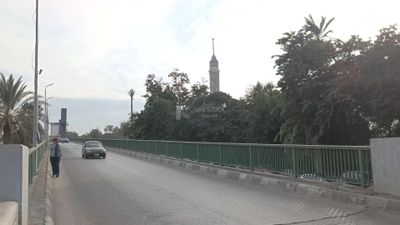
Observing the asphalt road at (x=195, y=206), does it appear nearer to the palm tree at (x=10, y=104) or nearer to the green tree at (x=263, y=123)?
the palm tree at (x=10, y=104)

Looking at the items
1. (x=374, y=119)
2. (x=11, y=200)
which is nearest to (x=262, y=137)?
(x=374, y=119)

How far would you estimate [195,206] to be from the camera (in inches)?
440

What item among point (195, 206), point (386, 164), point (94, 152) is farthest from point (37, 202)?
point (94, 152)

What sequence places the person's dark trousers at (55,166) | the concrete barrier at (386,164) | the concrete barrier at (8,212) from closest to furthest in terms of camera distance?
the concrete barrier at (8,212) → the concrete barrier at (386,164) → the person's dark trousers at (55,166)

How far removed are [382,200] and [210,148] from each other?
1294 cm

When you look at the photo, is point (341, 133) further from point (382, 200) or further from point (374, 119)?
point (382, 200)

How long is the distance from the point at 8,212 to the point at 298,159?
32.5ft

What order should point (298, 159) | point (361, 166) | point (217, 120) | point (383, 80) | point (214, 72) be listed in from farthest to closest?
point (214, 72) → point (217, 120) → point (383, 80) → point (298, 159) → point (361, 166)

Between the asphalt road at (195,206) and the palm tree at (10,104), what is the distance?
71.2 feet

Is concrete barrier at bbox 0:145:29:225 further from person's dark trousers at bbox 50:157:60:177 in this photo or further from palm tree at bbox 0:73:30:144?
palm tree at bbox 0:73:30:144

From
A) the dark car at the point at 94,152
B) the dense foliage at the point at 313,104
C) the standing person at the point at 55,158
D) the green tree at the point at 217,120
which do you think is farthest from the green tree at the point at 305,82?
the standing person at the point at 55,158

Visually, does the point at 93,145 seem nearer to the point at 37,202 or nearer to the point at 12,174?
the point at 37,202

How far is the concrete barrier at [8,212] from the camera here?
19.2 feet

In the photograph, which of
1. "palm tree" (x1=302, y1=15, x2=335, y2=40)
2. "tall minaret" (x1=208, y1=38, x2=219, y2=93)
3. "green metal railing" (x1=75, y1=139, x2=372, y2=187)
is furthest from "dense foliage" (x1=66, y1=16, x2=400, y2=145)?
"tall minaret" (x1=208, y1=38, x2=219, y2=93)
